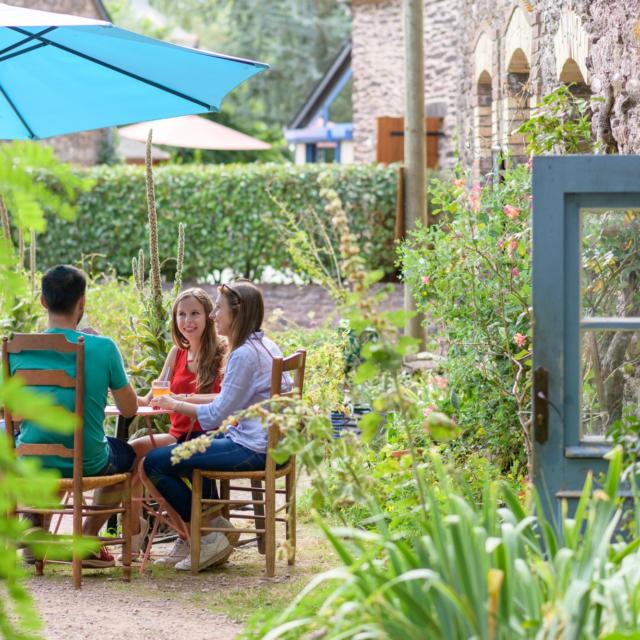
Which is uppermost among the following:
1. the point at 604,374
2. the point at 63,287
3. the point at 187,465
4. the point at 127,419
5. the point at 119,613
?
the point at 63,287

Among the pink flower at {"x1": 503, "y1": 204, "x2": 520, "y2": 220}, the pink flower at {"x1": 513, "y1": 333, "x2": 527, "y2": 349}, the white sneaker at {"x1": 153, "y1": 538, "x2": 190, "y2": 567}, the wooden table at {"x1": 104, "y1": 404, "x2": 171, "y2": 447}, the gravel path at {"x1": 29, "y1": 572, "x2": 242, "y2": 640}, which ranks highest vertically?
the pink flower at {"x1": 503, "y1": 204, "x2": 520, "y2": 220}

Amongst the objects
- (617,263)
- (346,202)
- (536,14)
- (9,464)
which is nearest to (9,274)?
(9,464)

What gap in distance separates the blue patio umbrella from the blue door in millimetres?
2416

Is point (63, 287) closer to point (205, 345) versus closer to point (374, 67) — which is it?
point (205, 345)

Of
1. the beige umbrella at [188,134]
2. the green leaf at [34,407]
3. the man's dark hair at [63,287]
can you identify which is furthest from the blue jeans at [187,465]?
the beige umbrella at [188,134]

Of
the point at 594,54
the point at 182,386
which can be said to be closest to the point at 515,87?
the point at 594,54

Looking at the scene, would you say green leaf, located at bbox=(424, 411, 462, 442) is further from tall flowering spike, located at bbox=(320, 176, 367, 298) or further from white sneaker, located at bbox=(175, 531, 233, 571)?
white sneaker, located at bbox=(175, 531, 233, 571)

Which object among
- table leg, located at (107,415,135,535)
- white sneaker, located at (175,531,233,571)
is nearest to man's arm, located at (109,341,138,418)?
white sneaker, located at (175,531,233,571)

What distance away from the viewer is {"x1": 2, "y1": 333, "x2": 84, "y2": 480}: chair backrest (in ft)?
16.4

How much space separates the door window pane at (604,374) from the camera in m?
3.84

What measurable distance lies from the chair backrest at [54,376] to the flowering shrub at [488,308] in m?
1.88

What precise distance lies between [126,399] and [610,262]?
2316mm

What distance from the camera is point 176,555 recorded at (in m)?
5.68

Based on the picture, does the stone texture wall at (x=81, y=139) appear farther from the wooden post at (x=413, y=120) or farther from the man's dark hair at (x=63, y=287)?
the man's dark hair at (x=63, y=287)
